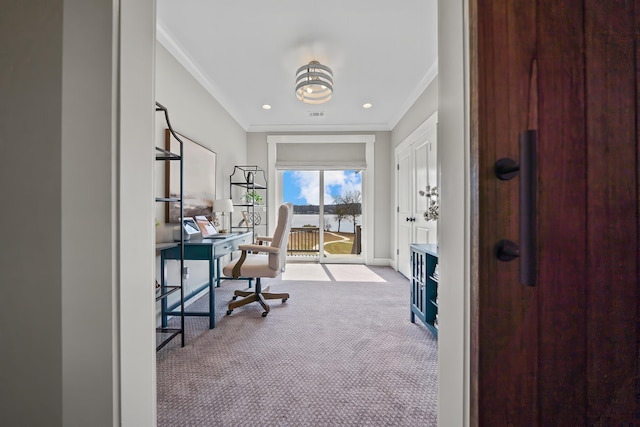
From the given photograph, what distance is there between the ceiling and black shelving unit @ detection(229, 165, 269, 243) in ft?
3.57

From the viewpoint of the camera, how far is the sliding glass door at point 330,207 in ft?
17.4

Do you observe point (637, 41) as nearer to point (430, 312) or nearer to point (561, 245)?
point (561, 245)

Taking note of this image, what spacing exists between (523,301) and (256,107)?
4.27m

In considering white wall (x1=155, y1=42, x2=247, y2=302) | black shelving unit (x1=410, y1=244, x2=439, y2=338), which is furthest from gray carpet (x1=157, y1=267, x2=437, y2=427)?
white wall (x1=155, y1=42, x2=247, y2=302)

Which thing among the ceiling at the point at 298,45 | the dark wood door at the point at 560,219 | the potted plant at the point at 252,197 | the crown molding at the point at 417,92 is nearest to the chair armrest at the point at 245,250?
the potted plant at the point at 252,197

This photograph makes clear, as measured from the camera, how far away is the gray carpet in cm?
136

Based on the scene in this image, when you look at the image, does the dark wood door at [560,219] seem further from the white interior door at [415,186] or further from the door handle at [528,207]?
the white interior door at [415,186]

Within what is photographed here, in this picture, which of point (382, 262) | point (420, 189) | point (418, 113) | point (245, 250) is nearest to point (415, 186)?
point (420, 189)

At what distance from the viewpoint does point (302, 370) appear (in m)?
1.74

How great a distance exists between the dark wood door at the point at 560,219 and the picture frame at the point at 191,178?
2368 mm

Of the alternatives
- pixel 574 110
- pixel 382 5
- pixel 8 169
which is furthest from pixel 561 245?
pixel 382 5

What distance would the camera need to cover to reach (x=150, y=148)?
3.07 feet

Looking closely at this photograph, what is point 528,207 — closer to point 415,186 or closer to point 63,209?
point 63,209

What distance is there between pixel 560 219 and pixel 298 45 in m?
2.66
